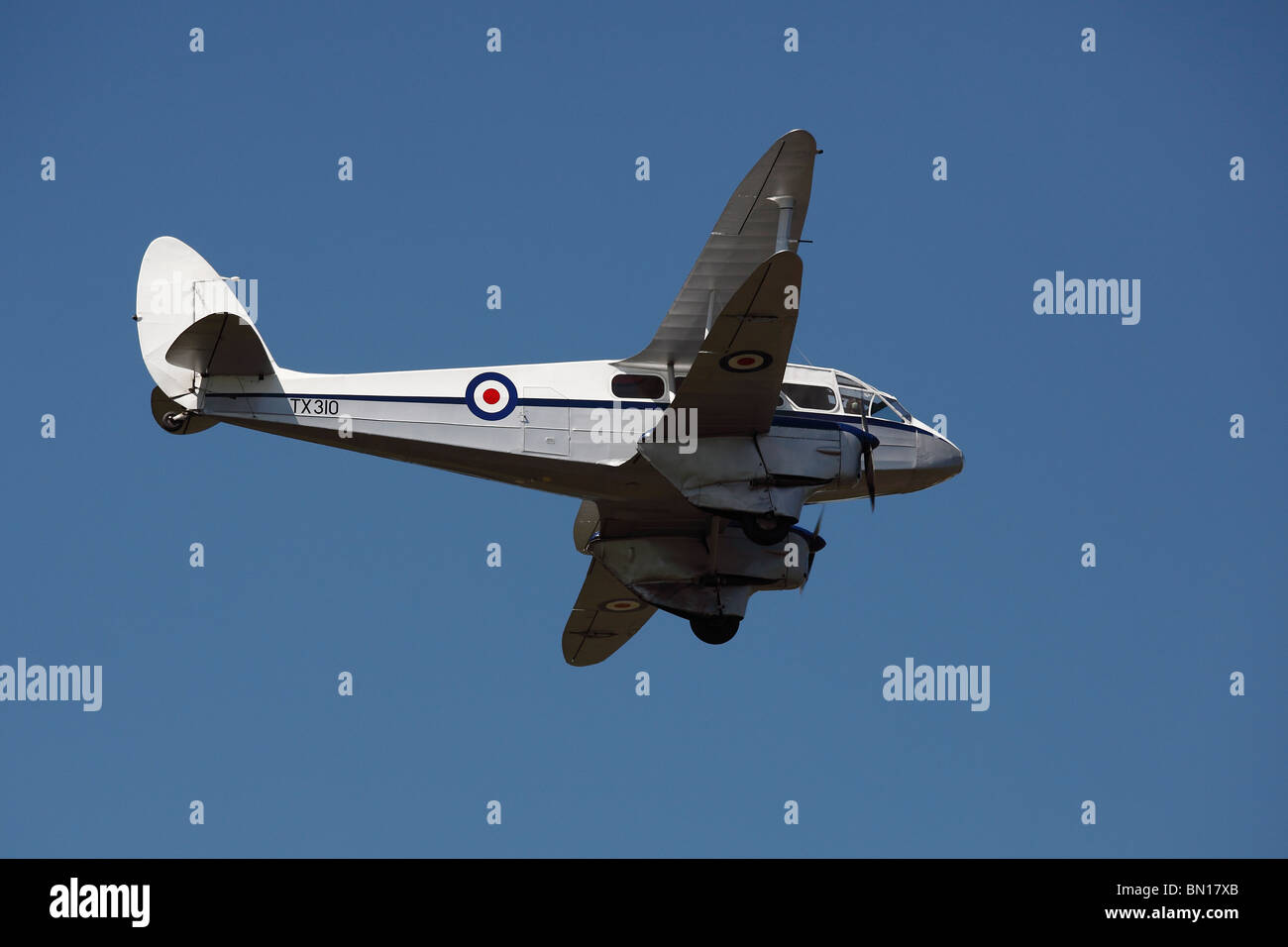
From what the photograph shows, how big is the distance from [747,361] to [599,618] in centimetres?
1054

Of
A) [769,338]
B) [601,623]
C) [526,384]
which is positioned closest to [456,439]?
[526,384]

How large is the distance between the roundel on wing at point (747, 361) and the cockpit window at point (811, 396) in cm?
333

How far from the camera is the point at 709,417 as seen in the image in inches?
1076

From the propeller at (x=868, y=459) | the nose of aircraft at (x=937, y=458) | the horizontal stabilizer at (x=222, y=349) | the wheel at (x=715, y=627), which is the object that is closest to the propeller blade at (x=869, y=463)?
the propeller at (x=868, y=459)

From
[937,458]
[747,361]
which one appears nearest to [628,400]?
[747,361]

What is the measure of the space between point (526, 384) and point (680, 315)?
129 inches

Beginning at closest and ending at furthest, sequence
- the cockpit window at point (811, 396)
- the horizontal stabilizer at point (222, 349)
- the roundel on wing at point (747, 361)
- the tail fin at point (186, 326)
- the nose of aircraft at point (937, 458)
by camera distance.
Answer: the roundel on wing at point (747, 361)
the horizontal stabilizer at point (222, 349)
the tail fin at point (186, 326)
the cockpit window at point (811, 396)
the nose of aircraft at point (937, 458)

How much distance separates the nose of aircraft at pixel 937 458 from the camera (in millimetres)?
31359

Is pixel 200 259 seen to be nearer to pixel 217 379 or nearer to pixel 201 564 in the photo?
pixel 217 379

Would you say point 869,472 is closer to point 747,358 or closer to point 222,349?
point 747,358

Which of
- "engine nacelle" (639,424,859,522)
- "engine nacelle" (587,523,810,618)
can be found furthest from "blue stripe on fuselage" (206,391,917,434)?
"engine nacelle" (587,523,810,618)

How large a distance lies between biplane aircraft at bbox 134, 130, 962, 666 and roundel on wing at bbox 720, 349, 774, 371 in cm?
4

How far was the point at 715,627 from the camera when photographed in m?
31.0

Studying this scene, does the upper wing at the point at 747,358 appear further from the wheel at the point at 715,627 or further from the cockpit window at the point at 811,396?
the wheel at the point at 715,627
